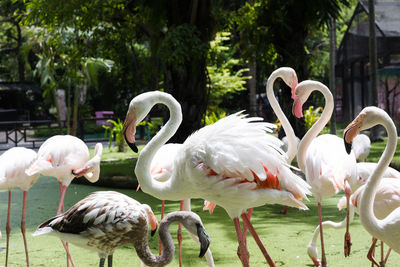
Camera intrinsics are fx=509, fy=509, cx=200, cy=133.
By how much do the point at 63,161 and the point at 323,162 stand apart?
94.9 inches

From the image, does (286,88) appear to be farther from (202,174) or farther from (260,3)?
(202,174)

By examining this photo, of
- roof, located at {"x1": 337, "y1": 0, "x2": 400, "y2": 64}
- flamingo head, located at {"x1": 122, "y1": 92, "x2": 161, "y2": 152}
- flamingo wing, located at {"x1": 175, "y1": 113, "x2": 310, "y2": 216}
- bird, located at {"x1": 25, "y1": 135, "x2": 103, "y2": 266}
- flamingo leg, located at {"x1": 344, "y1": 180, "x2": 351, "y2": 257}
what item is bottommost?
flamingo leg, located at {"x1": 344, "y1": 180, "x2": 351, "y2": 257}

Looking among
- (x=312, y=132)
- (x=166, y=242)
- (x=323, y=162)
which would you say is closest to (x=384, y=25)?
(x=312, y=132)

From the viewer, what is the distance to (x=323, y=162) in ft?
14.5

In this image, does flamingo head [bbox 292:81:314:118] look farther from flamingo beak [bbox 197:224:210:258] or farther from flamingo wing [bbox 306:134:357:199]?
flamingo beak [bbox 197:224:210:258]

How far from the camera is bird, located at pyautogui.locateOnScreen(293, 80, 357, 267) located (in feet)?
14.1

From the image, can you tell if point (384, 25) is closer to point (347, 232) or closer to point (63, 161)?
point (347, 232)

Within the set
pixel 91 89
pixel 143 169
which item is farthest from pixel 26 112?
pixel 143 169

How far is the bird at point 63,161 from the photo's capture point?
4.77m

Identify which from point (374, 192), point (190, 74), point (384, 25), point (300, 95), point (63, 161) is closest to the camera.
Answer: point (374, 192)

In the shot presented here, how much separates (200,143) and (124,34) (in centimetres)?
837

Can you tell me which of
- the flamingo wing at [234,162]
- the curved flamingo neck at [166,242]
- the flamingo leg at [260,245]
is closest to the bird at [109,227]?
the curved flamingo neck at [166,242]

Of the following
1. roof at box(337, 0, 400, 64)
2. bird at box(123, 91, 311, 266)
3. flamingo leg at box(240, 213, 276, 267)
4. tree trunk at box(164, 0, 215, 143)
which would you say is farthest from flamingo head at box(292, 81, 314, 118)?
roof at box(337, 0, 400, 64)

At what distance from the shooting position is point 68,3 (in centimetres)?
982
